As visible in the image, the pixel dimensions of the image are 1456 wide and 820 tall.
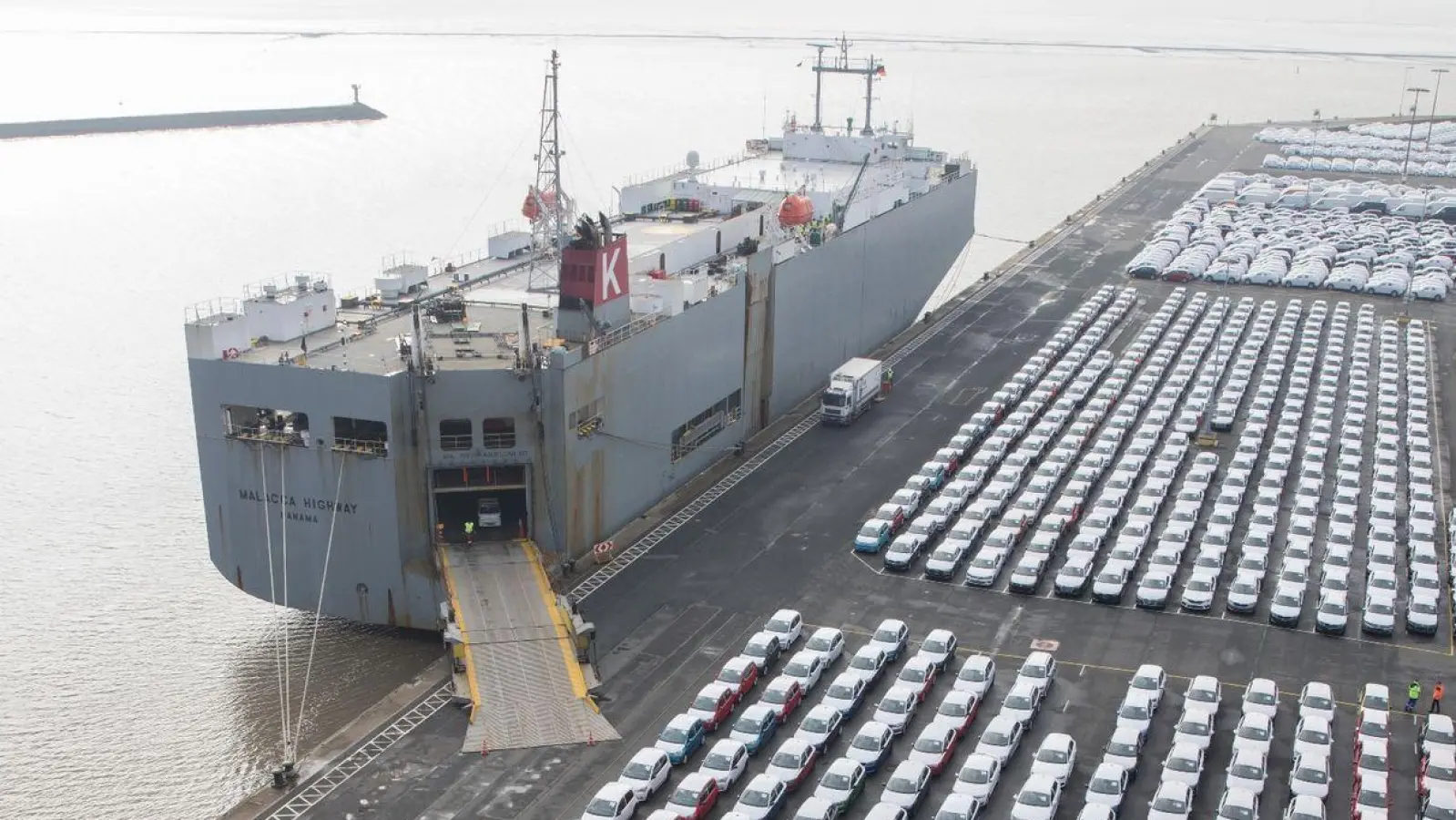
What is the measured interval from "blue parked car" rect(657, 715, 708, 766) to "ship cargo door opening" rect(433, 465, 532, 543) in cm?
934

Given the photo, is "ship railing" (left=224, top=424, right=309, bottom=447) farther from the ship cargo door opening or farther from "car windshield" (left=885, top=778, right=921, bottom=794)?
"car windshield" (left=885, top=778, right=921, bottom=794)

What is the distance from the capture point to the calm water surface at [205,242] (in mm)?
32344

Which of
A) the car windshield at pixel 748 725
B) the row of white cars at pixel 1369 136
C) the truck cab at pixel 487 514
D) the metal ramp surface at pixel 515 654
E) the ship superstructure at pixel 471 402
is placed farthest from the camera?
the row of white cars at pixel 1369 136

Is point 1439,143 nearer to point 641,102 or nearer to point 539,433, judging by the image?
point 641,102

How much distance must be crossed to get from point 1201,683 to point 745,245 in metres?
23.3

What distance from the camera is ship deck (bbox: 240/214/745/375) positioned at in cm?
3534

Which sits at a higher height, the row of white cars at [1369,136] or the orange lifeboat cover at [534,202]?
the orange lifeboat cover at [534,202]

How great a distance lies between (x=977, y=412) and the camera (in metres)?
47.3

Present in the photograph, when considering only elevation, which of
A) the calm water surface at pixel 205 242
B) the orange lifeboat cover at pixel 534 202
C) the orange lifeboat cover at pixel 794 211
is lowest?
the calm water surface at pixel 205 242

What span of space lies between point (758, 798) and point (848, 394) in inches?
911

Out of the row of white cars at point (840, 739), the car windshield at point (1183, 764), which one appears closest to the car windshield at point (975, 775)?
the row of white cars at point (840, 739)

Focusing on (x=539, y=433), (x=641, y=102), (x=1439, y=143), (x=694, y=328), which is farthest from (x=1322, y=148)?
(x=539, y=433)

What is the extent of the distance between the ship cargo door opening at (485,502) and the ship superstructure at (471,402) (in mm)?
48

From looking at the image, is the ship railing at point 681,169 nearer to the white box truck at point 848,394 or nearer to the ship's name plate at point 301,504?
the white box truck at point 848,394
